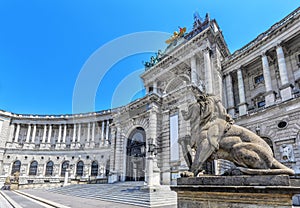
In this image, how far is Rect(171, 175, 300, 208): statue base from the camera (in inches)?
111

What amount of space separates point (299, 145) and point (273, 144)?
76.9 inches

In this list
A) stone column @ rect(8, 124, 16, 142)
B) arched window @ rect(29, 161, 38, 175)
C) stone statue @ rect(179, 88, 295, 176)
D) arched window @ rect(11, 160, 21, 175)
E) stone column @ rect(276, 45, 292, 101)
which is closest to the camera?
stone statue @ rect(179, 88, 295, 176)

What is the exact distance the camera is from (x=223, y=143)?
4.07m

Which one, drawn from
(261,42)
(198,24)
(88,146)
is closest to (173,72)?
(198,24)

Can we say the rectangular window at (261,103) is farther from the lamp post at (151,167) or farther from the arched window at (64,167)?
the arched window at (64,167)

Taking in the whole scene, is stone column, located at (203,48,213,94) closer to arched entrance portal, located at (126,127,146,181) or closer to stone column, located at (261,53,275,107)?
stone column, located at (261,53,275,107)

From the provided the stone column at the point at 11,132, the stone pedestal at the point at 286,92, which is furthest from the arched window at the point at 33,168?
the stone pedestal at the point at 286,92

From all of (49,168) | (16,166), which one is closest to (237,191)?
(49,168)

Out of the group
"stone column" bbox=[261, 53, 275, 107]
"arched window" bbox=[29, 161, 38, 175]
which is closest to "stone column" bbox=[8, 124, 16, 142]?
"arched window" bbox=[29, 161, 38, 175]

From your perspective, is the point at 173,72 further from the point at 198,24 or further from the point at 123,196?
the point at 123,196

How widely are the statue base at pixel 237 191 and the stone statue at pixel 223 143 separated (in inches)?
8.7

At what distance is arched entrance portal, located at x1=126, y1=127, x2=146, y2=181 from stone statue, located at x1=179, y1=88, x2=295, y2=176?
15.7m

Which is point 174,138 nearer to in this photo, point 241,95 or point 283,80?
point 241,95

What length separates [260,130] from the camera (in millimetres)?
17391
